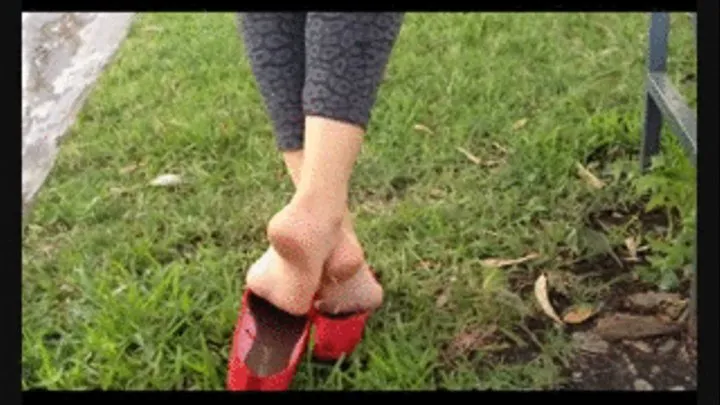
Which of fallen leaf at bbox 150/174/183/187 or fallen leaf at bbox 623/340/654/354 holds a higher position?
fallen leaf at bbox 150/174/183/187

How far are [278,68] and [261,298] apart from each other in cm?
30

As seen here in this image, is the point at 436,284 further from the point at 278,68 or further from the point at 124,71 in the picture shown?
the point at 124,71

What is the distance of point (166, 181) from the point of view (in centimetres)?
210

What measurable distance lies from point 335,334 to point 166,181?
2.33 ft

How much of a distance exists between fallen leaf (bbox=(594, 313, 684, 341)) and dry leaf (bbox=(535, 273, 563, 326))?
0.20 feet

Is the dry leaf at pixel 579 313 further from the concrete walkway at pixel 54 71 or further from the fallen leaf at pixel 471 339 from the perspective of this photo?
the concrete walkway at pixel 54 71

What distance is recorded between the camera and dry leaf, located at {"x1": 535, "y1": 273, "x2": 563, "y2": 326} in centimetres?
160

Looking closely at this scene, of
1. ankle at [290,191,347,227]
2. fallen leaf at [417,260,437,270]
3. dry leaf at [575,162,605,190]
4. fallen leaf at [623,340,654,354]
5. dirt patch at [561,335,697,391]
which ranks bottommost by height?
dirt patch at [561,335,697,391]

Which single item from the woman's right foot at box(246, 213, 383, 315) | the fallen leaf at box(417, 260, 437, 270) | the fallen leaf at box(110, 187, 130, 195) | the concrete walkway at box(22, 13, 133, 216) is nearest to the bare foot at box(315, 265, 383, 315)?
the woman's right foot at box(246, 213, 383, 315)

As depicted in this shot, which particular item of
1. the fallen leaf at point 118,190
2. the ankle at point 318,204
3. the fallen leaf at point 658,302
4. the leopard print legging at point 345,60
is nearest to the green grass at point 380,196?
the fallen leaf at point 118,190

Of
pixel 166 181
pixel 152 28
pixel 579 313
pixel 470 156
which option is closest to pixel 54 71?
pixel 152 28

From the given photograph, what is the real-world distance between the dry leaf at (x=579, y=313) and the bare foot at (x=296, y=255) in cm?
42

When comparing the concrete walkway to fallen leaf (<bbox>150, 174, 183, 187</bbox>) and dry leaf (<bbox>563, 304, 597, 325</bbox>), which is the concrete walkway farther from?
dry leaf (<bbox>563, 304, 597, 325</bbox>)

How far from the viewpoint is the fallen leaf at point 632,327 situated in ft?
5.05
